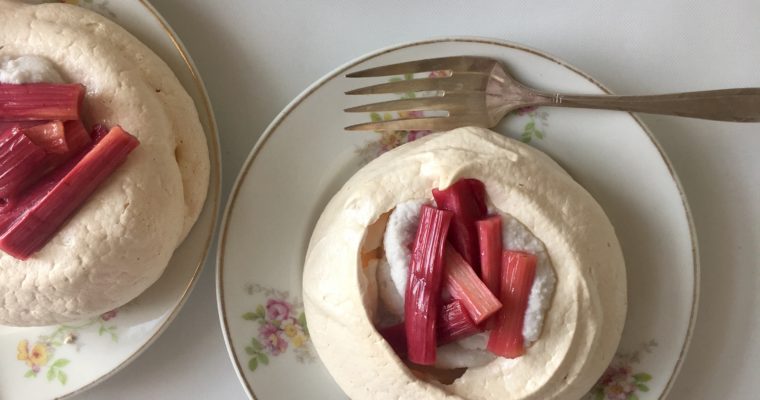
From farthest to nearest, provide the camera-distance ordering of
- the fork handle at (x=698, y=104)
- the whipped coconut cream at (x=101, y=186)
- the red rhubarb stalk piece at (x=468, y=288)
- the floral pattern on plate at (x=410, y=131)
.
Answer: the floral pattern on plate at (x=410, y=131)
the fork handle at (x=698, y=104)
the whipped coconut cream at (x=101, y=186)
the red rhubarb stalk piece at (x=468, y=288)

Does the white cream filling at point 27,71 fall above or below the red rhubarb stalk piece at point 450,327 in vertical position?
below

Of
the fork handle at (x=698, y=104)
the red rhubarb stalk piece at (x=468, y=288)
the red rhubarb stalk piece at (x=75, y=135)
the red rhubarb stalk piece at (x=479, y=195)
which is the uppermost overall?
the fork handle at (x=698, y=104)

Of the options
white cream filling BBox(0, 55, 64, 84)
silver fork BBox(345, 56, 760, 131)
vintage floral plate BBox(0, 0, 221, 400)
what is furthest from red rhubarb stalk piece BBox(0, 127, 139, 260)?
silver fork BBox(345, 56, 760, 131)

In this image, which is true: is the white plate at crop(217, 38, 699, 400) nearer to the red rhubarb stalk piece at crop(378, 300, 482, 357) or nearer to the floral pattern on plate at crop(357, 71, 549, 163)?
the floral pattern on plate at crop(357, 71, 549, 163)

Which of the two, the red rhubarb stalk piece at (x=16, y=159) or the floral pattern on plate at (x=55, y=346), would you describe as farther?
the floral pattern on plate at (x=55, y=346)

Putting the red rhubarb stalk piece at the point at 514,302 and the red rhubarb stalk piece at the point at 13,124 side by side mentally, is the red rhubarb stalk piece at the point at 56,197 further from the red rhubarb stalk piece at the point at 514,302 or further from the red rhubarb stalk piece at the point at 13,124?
the red rhubarb stalk piece at the point at 514,302

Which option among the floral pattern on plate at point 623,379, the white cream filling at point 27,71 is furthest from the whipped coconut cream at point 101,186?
the floral pattern on plate at point 623,379

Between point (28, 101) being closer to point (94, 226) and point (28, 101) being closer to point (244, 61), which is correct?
point (94, 226)

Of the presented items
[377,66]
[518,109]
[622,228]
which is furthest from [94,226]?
[622,228]
